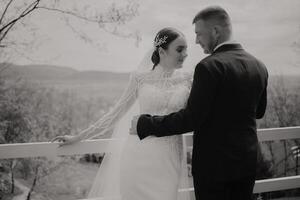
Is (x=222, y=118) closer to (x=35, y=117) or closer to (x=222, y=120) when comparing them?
(x=222, y=120)

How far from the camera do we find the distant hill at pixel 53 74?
4.17 metres

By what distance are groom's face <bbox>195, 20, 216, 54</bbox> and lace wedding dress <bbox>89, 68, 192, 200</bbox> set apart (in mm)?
441

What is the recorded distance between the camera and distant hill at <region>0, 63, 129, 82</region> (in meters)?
4.17

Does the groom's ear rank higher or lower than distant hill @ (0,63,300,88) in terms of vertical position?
higher

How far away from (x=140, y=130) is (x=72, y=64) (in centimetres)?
273

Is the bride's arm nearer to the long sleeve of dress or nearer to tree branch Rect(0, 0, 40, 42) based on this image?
the long sleeve of dress

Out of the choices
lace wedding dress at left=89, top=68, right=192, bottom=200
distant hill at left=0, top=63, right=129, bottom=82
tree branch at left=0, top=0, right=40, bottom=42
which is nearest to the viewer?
lace wedding dress at left=89, top=68, right=192, bottom=200

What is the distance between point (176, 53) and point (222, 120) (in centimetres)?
70

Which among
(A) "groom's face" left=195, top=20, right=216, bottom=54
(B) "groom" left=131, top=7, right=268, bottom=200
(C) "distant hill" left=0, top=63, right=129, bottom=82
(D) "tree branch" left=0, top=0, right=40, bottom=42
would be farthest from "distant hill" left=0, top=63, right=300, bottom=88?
(A) "groom's face" left=195, top=20, right=216, bottom=54

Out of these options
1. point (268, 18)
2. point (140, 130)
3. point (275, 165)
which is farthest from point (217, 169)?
point (268, 18)

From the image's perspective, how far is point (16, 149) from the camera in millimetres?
2521

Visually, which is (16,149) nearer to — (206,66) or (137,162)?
(137,162)

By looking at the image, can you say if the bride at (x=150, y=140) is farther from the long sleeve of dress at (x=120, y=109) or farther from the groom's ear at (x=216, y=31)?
the groom's ear at (x=216, y=31)

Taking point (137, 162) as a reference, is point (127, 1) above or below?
above
